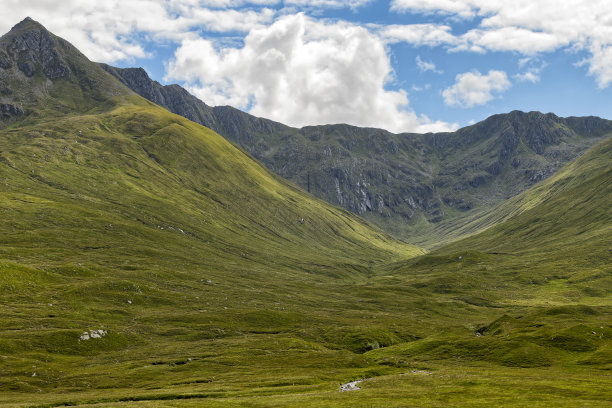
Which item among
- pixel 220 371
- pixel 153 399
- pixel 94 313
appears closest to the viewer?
pixel 153 399

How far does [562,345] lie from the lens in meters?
114

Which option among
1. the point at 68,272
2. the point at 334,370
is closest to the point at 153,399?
the point at 334,370

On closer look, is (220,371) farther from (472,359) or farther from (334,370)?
(472,359)

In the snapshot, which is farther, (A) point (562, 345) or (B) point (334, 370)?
(A) point (562, 345)

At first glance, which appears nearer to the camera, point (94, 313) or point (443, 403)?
point (443, 403)

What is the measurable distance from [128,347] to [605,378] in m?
111

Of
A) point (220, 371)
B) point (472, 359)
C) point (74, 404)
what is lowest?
point (472, 359)

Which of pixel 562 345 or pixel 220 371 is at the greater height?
pixel 220 371

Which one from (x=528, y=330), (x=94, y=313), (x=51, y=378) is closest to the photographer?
(x=51, y=378)

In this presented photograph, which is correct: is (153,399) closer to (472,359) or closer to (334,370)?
(334,370)

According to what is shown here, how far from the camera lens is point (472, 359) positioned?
114 m

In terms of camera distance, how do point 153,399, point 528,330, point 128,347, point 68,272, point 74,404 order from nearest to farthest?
point 74,404
point 153,399
point 128,347
point 528,330
point 68,272

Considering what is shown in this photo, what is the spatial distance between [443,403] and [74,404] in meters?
56.1

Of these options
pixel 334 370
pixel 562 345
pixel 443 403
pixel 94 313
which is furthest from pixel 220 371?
pixel 562 345
